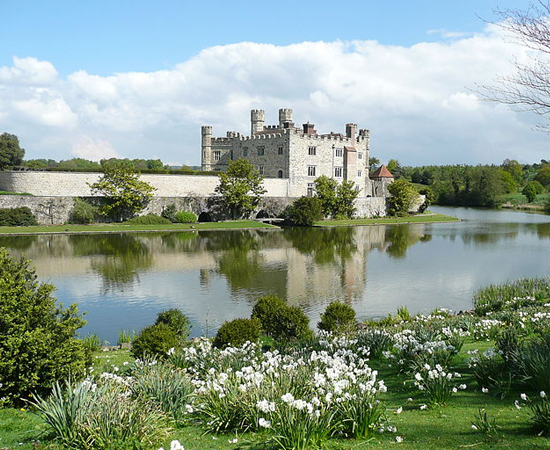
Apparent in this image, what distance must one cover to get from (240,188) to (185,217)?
21.4 feet

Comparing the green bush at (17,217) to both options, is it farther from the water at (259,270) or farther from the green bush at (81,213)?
the water at (259,270)

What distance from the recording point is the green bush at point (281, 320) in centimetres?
1270

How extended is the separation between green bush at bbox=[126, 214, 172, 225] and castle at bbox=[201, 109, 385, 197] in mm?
15672

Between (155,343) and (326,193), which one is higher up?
(326,193)

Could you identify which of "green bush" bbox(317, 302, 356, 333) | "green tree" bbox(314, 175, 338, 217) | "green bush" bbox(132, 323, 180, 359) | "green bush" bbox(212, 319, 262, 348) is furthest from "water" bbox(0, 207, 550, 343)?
"green tree" bbox(314, 175, 338, 217)

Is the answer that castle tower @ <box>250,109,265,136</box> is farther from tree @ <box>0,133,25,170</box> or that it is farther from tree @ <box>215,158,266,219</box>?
tree @ <box>0,133,25,170</box>

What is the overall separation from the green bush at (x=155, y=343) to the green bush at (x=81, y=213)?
117ft

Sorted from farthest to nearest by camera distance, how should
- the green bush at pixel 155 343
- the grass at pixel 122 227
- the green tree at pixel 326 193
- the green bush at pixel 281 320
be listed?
the green tree at pixel 326 193 < the grass at pixel 122 227 < the green bush at pixel 281 320 < the green bush at pixel 155 343

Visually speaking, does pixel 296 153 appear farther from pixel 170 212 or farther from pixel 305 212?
pixel 170 212

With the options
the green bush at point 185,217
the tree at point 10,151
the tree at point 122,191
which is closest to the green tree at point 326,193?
the green bush at point 185,217

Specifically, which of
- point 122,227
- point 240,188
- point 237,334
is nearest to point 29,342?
point 237,334

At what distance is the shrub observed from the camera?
47.7 metres

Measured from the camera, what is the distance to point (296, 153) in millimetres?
55781

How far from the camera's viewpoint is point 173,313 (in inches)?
504
